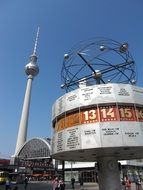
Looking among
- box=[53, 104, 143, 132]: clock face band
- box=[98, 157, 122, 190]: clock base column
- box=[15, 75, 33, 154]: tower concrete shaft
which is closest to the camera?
box=[53, 104, 143, 132]: clock face band

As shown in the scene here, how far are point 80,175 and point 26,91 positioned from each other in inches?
3271

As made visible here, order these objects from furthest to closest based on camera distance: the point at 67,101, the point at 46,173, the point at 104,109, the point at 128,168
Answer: the point at 46,173, the point at 128,168, the point at 67,101, the point at 104,109

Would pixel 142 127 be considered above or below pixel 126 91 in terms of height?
below

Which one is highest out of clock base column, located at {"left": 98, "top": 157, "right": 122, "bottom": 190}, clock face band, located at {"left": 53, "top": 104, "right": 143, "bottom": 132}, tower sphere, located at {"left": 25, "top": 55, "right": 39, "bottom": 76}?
tower sphere, located at {"left": 25, "top": 55, "right": 39, "bottom": 76}

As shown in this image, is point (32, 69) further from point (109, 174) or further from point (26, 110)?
point (109, 174)

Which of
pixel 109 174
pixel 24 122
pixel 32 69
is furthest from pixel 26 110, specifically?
pixel 109 174

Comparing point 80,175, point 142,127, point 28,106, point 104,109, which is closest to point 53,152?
point 104,109

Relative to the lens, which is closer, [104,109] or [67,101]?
[104,109]

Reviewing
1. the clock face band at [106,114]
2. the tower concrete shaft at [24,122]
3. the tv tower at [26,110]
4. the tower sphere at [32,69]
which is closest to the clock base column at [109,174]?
the clock face band at [106,114]

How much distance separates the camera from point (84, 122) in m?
19.5

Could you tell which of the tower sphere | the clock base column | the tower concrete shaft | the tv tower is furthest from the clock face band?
the tower sphere

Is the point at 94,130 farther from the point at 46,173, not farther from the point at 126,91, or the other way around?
the point at 46,173

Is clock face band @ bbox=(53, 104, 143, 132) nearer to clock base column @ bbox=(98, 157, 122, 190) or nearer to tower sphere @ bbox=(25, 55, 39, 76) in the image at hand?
clock base column @ bbox=(98, 157, 122, 190)

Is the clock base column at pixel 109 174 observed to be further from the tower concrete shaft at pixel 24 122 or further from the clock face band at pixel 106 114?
the tower concrete shaft at pixel 24 122
